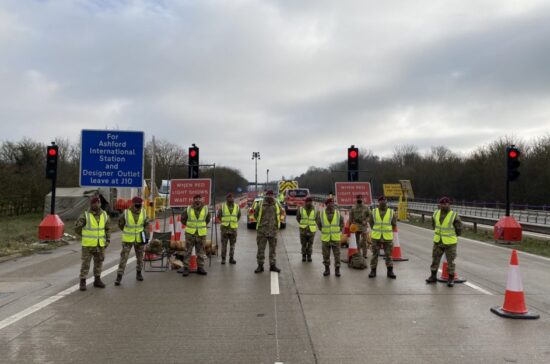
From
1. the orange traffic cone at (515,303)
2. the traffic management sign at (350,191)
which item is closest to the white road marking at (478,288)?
the orange traffic cone at (515,303)

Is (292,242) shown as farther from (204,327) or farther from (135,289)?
(204,327)

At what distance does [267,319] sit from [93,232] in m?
4.20

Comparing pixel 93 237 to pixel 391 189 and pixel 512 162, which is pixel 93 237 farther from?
pixel 391 189

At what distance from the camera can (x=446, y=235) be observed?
29.7ft

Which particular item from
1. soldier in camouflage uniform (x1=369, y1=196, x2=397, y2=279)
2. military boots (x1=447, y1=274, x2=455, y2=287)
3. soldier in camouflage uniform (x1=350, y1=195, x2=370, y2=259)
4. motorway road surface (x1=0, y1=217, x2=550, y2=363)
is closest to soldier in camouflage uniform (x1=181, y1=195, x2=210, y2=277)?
motorway road surface (x1=0, y1=217, x2=550, y2=363)

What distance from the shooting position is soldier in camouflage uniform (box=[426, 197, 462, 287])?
351 inches

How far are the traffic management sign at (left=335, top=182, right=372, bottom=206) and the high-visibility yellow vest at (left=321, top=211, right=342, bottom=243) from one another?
16.9 ft

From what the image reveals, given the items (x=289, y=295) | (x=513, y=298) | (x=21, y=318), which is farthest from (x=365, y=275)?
(x=21, y=318)

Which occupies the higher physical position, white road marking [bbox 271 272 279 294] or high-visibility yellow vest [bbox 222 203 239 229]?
high-visibility yellow vest [bbox 222 203 239 229]

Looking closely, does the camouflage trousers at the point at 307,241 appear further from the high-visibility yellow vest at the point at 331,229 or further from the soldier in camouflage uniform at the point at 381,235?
the soldier in camouflage uniform at the point at 381,235

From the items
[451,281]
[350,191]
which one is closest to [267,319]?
[451,281]

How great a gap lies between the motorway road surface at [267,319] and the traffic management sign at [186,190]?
2.62 metres

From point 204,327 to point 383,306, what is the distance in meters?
3.00

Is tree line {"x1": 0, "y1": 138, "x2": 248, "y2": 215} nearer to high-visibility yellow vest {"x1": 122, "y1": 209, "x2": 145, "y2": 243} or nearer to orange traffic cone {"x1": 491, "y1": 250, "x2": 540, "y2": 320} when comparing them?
high-visibility yellow vest {"x1": 122, "y1": 209, "x2": 145, "y2": 243}
